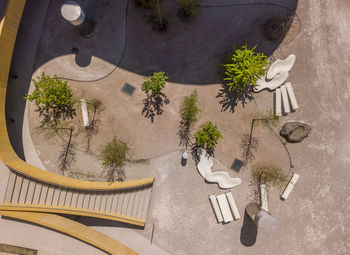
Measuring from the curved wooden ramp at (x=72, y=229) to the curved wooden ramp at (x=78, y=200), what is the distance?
15.3 inches

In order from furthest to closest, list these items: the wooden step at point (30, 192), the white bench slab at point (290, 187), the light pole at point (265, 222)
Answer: the white bench slab at point (290, 187) → the wooden step at point (30, 192) → the light pole at point (265, 222)

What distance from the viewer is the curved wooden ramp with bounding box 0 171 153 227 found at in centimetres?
1243

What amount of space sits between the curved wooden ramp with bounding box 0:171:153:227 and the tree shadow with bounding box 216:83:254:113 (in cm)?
736

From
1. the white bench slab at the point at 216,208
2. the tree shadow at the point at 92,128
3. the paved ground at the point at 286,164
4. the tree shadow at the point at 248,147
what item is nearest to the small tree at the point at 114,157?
the paved ground at the point at 286,164

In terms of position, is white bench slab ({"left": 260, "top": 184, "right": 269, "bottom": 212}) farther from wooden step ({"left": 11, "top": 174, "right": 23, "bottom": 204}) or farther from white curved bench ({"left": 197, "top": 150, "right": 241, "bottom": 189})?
wooden step ({"left": 11, "top": 174, "right": 23, "bottom": 204})

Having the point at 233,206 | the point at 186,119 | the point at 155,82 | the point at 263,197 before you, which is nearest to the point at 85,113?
the point at 155,82

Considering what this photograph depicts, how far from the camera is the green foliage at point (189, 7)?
1456cm

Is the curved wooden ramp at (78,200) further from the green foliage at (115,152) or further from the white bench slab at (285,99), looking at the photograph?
the white bench slab at (285,99)

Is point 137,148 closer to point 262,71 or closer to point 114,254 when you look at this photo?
point 114,254

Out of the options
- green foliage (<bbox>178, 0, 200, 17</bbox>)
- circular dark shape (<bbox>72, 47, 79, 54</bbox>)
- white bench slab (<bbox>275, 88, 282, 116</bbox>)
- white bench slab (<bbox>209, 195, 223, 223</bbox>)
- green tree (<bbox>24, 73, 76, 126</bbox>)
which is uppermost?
green foliage (<bbox>178, 0, 200, 17</bbox>)

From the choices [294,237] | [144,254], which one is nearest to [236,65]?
[294,237]

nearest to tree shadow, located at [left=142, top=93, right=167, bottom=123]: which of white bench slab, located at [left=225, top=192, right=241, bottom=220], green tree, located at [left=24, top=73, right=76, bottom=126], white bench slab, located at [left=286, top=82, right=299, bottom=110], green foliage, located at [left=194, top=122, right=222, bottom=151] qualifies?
green foliage, located at [left=194, top=122, right=222, bottom=151]

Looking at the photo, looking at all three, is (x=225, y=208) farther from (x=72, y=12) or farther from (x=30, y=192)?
(x=72, y=12)

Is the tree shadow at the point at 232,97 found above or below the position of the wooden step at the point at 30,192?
above
